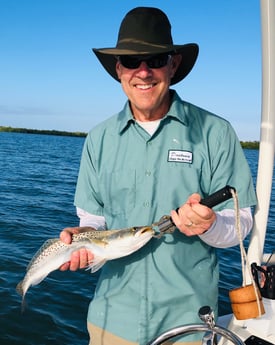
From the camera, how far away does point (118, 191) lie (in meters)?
3.34

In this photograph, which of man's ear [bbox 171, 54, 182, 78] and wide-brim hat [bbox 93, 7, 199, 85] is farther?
man's ear [bbox 171, 54, 182, 78]

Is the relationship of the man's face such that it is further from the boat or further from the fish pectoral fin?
the fish pectoral fin

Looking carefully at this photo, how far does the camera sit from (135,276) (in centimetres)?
320

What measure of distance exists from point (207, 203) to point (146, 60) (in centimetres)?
121

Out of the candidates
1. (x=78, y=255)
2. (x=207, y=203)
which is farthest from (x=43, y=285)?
(x=207, y=203)

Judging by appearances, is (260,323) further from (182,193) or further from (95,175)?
(95,175)

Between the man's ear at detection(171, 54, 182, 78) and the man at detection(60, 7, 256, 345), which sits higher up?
the man's ear at detection(171, 54, 182, 78)

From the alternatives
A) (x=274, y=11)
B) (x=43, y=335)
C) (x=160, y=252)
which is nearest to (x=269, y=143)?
(x=274, y=11)

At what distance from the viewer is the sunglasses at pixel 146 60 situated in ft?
10.2

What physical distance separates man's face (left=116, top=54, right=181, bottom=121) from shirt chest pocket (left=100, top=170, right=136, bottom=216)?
537 millimetres

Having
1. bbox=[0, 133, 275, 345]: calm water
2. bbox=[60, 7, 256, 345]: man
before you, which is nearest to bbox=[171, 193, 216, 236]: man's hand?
bbox=[60, 7, 256, 345]: man

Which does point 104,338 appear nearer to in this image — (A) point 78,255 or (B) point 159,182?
(A) point 78,255

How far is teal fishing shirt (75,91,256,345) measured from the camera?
10.2ft

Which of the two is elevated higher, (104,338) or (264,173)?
(264,173)
